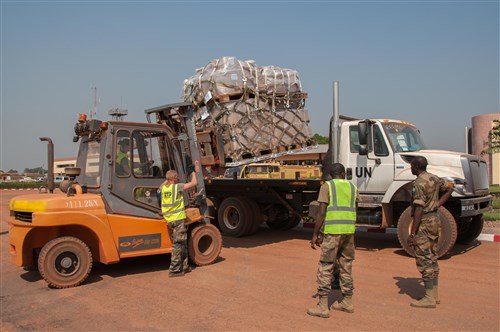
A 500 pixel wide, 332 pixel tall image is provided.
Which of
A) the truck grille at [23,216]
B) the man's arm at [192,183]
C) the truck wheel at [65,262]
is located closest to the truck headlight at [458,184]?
the man's arm at [192,183]

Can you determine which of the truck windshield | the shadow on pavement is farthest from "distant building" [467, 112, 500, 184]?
the shadow on pavement

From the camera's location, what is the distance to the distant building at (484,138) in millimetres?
30969

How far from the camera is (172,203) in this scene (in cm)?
677

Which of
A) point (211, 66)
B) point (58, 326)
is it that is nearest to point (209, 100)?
point (211, 66)

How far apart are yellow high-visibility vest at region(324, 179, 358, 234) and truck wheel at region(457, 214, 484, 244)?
4.95 meters

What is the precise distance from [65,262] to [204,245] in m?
2.25

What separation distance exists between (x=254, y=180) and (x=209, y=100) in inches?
80.6

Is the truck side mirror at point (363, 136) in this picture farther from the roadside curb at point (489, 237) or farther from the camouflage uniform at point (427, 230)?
the roadside curb at point (489, 237)

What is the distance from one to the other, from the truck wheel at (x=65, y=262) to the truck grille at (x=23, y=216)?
0.48 metres

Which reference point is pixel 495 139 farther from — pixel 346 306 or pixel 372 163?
pixel 346 306

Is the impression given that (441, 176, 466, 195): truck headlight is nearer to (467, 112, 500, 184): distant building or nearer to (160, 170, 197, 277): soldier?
(160, 170, 197, 277): soldier

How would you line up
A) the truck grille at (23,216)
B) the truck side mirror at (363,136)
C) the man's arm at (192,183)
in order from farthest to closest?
the truck side mirror at (363,136)
the man's arm at (192,183)
the truck grille at (23,216)

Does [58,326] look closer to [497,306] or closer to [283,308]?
[283,308]

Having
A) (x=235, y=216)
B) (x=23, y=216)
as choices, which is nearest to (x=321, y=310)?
(x=23, y=216)
